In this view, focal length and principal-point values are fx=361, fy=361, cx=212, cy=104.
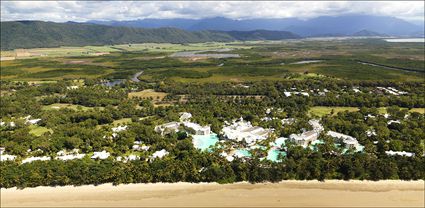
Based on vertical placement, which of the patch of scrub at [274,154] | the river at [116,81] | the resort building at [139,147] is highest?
the resort building at [139,147]

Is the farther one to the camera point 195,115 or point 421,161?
point 195,115

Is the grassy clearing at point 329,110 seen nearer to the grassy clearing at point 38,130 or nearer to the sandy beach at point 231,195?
the sandy beach at point 231,195

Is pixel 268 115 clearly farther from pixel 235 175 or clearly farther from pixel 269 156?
pixel 235 175

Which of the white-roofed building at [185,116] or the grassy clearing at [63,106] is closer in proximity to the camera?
the white-roofed building at [185,116]

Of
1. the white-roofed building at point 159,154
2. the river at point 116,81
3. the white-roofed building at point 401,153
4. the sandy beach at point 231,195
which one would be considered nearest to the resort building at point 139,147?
the white-roofed building at point 159,154

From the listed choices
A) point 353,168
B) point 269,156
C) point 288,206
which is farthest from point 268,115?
point 288,206

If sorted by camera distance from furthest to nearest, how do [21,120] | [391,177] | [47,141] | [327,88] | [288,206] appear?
[327,88], [21,120], [47,141], [391,177], [288,206]

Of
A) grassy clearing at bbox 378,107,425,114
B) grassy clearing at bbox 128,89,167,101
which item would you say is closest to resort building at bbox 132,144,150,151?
grassy clearing at bbox 128,89,167,101
